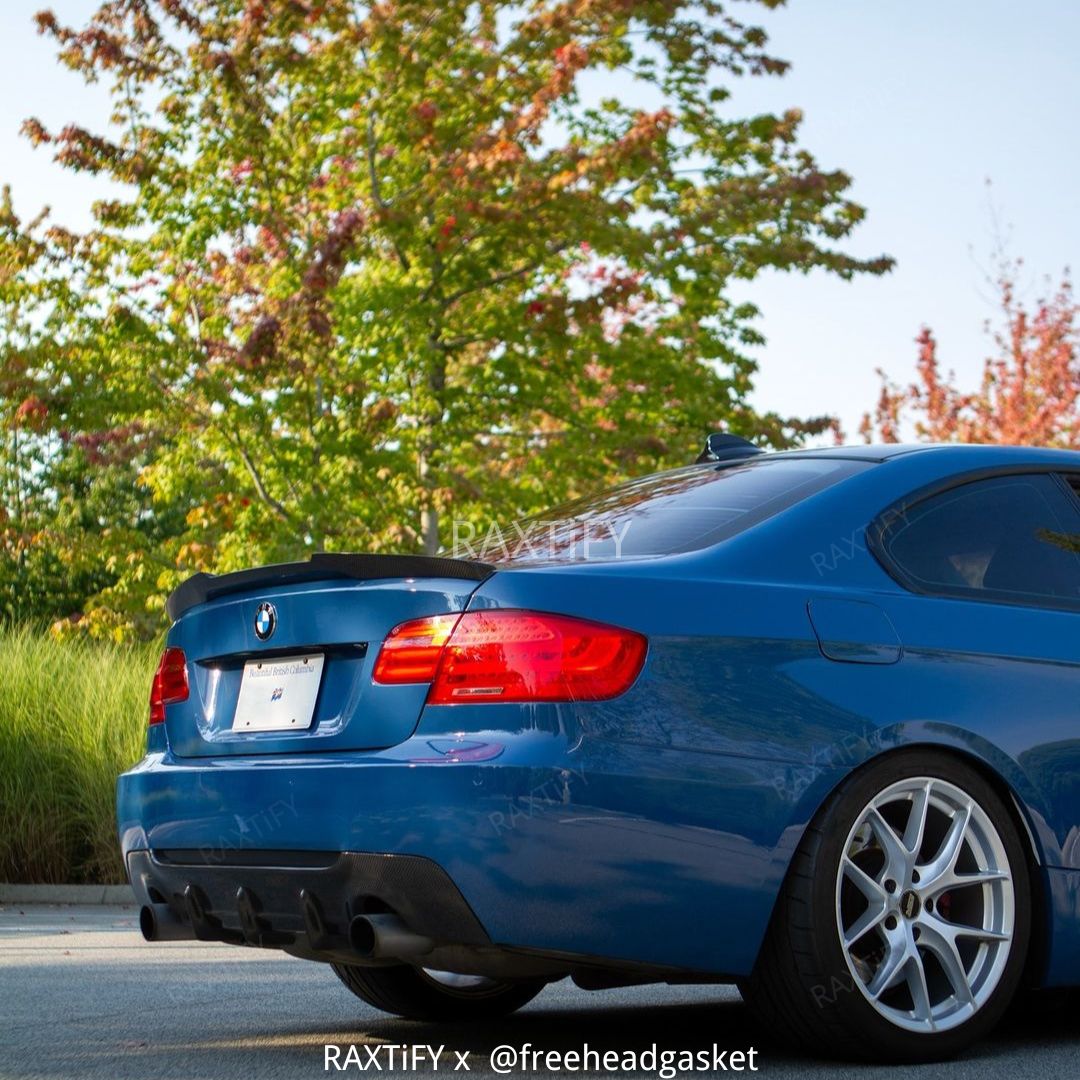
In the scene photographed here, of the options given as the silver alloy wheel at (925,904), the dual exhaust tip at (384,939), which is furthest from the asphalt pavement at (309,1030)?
the dual exhaust tip at (384,939)

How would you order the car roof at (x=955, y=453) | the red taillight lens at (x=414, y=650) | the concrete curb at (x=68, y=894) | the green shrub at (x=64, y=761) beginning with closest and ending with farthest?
the red taillight lens at (x=414, y=650), the car roof at (x=955, y=453), the concrete curb at (x=68, y=894), the green shrub at (x=64, y=761)

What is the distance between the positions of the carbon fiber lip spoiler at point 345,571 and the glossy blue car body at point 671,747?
39mm

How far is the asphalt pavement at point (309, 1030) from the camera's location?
4.75 m

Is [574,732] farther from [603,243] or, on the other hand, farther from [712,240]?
[712,240]

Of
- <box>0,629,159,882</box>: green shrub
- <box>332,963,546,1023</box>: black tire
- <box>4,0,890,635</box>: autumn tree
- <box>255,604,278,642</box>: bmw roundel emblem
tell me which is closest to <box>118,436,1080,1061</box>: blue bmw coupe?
<box>255,604,278,642</box>: bmw roundel emblem

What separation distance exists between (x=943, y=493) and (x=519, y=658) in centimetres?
156

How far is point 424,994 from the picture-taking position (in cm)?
574

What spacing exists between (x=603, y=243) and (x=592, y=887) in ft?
54.1

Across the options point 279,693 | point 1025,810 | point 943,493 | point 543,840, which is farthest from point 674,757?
point 943,493

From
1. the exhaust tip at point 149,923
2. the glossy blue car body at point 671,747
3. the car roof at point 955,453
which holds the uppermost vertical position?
the car roof at point 955,453

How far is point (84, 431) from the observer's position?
62.3 feet

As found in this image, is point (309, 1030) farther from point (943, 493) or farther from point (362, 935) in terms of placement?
point (943, 493)

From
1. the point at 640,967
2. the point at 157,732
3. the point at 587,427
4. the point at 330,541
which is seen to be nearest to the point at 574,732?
the point at 640,967

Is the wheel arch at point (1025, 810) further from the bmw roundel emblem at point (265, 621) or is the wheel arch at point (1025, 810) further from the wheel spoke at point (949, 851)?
the bmw roundel emblem at point (265, 621)
